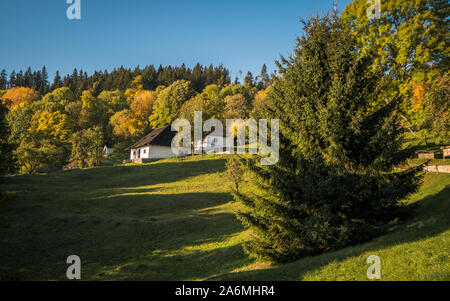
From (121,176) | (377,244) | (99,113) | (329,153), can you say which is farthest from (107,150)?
(377,244)

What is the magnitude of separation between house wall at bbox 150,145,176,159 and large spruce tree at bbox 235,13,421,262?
50.7 meters

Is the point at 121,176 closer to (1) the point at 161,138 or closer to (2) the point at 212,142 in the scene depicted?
(1) the point at 161,138

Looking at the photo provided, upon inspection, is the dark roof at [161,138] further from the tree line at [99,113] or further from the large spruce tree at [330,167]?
the large spruce tree at [330,167]

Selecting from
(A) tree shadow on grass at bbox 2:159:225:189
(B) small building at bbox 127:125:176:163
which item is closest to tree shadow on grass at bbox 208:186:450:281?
(A) tree shadow on grass at bbox 2:159:225:189

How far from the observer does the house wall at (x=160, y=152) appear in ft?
203

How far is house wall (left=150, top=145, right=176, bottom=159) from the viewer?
2434 inches

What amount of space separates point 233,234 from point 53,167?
53824 mm

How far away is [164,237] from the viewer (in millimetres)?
21625

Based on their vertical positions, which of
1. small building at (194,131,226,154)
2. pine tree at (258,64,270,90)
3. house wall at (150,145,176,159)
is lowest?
house wall at (150,145,176,159)

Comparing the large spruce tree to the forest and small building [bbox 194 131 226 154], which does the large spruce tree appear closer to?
the forest
